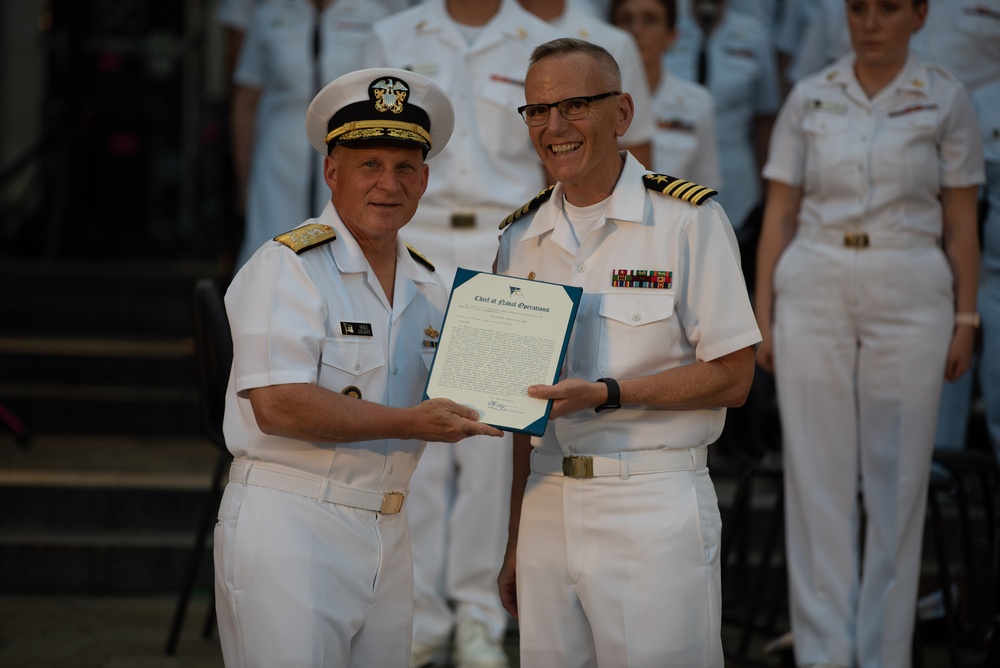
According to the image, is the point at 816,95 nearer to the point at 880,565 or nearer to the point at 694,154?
the point at 694,154

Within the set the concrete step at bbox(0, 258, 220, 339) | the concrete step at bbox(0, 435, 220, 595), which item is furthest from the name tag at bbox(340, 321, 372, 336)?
the concrete step at bbox(0, 258, 220, 339)

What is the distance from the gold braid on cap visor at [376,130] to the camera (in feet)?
9.33

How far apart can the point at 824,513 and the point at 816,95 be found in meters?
1.41

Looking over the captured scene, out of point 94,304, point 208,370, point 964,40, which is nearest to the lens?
point 208,370

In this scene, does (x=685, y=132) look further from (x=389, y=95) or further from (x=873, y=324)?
(x=389, y=95)

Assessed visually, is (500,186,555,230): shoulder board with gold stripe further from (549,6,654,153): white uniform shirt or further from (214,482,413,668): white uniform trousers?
(549,6,654,153): white uniform shirt

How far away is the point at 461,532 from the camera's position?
4500 millimetres

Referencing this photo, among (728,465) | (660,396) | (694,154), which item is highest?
(694,154)

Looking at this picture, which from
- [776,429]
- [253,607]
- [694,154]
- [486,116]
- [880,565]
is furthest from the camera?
[694,154]

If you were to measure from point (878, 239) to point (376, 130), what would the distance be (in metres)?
2.12

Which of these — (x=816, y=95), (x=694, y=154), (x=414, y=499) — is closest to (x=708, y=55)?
(x=694, y=154)

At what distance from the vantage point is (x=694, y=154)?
5.62 metres

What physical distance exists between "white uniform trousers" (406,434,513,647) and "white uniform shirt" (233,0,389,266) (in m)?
→ 1.57

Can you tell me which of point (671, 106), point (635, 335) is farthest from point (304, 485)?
point (671, 106)
